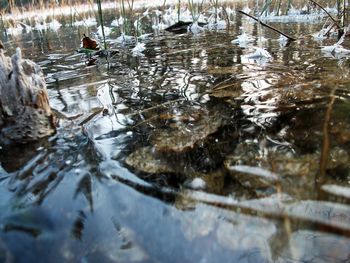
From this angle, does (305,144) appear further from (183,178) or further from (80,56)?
(80,56)

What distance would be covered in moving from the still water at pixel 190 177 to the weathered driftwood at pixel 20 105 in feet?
0.24

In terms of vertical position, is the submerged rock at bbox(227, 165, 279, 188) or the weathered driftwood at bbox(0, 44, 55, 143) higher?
the weathered driftwood at bbox(0, 44, 55, 143)

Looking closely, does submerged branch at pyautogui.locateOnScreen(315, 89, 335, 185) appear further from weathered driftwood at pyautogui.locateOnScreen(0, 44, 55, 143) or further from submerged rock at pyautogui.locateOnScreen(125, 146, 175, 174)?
weathered driftwood at pyautogui.locateOnScreen(0, 44, 55, 143)

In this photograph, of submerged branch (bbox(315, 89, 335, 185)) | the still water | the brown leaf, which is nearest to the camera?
the still water

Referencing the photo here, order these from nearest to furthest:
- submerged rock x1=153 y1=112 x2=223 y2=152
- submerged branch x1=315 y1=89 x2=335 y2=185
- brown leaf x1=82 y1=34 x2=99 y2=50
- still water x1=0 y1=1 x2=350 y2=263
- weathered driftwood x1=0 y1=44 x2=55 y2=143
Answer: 1. still water x1=0 y1=1 x2=350 y2=263
2. submerged branch x1=315 y1=89 x2=335 y2=185
3. submerged rock x1=153 y1=112 x2=223 y2=152
4. weathered driftwood x1=0 y1=44 x2=55 y2=143
5. brown leaf x1=82 y1=34 x2=99 y2=50

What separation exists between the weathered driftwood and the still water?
0.24 feet

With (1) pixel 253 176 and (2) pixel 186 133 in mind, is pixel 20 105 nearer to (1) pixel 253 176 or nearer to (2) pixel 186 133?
(2) pixel 186 133

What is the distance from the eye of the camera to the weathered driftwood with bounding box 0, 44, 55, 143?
1.49 m

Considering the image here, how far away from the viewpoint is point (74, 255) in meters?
0.89

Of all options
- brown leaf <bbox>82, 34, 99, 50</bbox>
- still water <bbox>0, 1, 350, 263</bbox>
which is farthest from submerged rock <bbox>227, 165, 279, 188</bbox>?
brown leaf <bbox>82, 34, 99, 50</bbox>

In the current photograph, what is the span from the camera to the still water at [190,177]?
0.89 m

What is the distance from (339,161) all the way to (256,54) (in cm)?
199

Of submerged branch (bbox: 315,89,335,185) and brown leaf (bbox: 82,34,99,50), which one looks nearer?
submerged branch (bbox: 315,89,335,185)

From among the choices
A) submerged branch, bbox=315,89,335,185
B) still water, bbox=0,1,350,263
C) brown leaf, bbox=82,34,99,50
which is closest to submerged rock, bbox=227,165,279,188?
still water, bbox=0,1,350,263
